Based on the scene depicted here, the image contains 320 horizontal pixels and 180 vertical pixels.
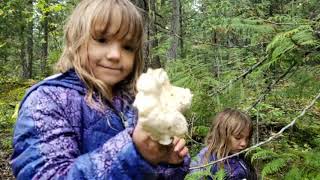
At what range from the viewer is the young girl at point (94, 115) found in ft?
4.08

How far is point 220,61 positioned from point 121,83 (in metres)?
2.07

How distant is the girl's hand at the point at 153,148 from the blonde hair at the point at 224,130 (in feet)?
7.77

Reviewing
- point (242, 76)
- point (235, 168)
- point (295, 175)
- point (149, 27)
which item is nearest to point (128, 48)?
point (295, 175)

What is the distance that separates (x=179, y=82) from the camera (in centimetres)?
312

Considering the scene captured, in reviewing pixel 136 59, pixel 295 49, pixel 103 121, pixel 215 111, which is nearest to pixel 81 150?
pixel 103 121

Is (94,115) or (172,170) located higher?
(94,115)

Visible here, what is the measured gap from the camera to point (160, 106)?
1.20 metres

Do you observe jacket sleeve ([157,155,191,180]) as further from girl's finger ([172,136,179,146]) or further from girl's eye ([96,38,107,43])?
girl's eye ([96,38,107,43])

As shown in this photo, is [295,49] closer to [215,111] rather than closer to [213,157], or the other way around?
[215,111]

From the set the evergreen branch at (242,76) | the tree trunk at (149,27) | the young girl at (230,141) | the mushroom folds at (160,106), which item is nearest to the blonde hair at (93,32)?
the mushroom folds at (160,106)

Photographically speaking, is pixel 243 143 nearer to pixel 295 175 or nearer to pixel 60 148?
pixel 295 175

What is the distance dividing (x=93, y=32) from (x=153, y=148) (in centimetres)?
54

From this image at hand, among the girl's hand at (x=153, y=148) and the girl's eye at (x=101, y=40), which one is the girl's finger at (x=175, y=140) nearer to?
the girl's hand at (x=153, y=148)

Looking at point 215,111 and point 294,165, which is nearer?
point 294,165
